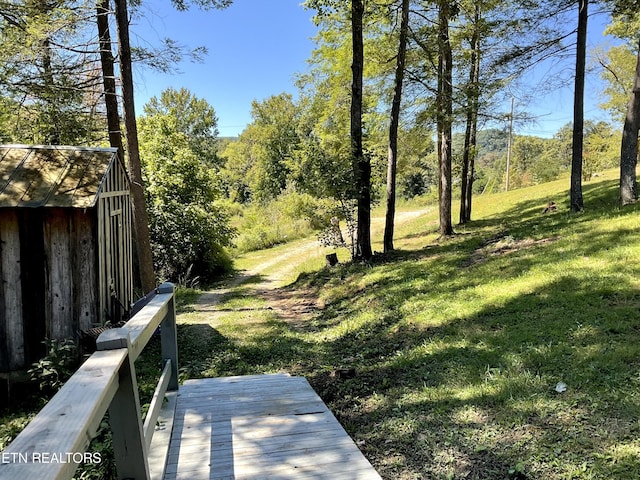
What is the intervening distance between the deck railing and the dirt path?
7.13m

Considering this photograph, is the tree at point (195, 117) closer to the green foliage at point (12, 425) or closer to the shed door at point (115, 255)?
the shed door at point (115, 255)

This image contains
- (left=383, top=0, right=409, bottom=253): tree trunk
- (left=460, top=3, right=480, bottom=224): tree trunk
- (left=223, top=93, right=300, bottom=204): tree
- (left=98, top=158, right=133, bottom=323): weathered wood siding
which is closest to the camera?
(left=98, top=158, right=133, bottom=323): weathered wood siding

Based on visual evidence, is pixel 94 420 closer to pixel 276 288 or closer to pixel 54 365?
pixel 54 365

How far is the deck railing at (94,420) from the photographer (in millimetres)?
1005

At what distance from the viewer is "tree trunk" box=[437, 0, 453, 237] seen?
11242 millimetres

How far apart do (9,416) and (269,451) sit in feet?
13.9

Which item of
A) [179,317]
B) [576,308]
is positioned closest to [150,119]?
[179,317]

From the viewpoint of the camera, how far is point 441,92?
11227 millimetres

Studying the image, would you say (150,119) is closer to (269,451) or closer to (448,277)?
(448,277)

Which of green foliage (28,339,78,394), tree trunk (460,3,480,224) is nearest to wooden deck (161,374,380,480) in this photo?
green foliage (28,339,78,394)

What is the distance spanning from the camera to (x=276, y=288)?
1363 centimetres

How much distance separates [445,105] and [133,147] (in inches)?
313

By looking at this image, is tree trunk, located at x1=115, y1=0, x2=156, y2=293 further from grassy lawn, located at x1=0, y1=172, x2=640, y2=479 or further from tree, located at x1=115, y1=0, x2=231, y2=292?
grassy lawn, located at x1=0, y1=172, x2=640, y2=479

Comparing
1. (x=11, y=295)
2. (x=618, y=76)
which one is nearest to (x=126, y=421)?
(x=11, y=295)
